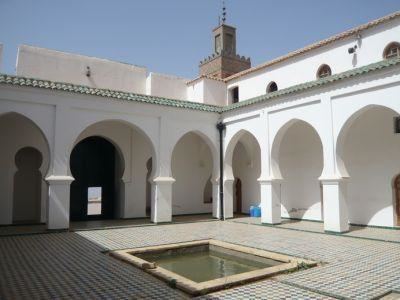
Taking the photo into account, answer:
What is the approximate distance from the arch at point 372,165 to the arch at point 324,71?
3.02 m

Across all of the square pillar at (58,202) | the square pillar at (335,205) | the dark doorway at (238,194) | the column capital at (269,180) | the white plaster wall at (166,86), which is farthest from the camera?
the white plaster wall at (166,86)

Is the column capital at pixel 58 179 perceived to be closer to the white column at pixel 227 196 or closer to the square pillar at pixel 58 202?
the square pillar at pixel 58 202

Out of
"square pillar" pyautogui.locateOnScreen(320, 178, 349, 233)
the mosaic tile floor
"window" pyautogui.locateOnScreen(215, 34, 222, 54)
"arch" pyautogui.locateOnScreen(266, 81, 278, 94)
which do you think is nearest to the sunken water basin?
"square pillar" pyautogui.locateOnScreen(320, 178, 349, 233)

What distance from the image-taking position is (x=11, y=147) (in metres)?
12.3

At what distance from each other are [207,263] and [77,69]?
11305 mm

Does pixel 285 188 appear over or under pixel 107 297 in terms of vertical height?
over

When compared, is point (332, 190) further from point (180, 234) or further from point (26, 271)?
point (26, 271)

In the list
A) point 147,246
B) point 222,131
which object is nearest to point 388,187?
point 222,131

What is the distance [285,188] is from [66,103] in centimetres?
870

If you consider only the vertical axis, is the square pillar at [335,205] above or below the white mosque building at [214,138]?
below

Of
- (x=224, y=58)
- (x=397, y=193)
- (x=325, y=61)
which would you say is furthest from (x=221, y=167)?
(x=224, y=58)

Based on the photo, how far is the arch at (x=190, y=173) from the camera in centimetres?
1608

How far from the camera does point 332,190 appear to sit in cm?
1029

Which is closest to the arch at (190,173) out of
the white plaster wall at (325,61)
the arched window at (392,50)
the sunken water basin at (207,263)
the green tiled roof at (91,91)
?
the green tiled roof at (91,91)
